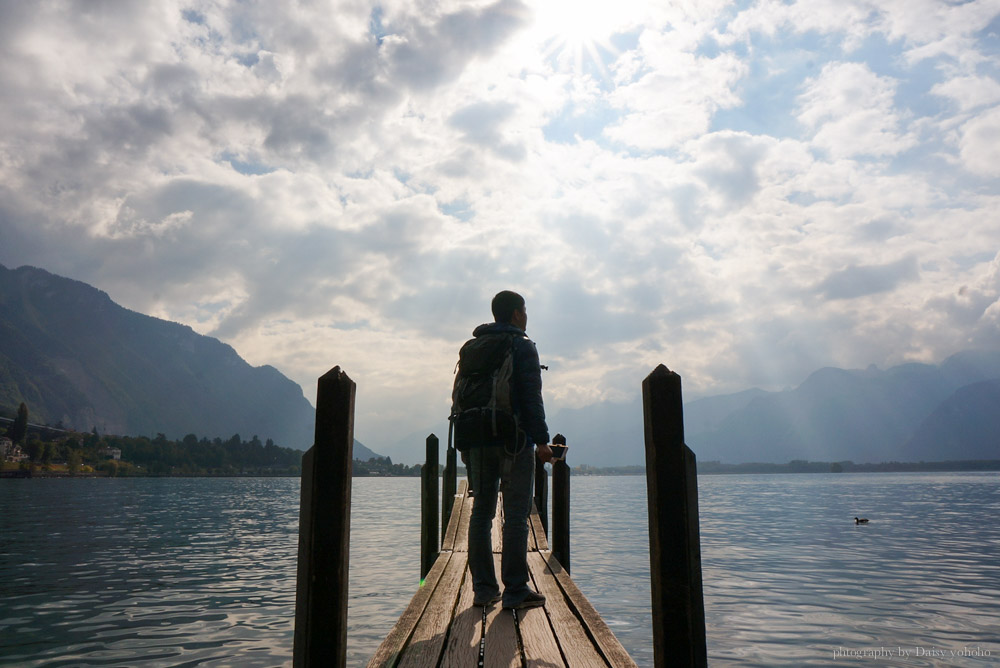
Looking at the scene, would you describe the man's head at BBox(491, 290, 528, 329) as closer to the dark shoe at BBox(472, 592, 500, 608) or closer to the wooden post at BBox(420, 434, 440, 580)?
the dark shoe at BBox(472, 592, 500, 608)

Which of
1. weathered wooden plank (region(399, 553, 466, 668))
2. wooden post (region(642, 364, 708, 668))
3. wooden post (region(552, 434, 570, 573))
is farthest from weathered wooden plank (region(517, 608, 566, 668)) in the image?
wooden post (region(552, 434, 570, 573))

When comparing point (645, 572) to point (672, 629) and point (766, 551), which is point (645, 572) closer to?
point (766, 551)

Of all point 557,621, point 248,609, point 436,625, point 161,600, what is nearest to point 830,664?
point 557,621

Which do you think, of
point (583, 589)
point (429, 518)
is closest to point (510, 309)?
point (429, 518)

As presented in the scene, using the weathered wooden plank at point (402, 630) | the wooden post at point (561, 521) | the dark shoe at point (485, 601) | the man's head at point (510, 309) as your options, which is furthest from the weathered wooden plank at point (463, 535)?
the man's head at point (510, 309)

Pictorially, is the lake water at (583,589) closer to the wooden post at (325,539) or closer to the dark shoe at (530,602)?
the dark shoe at (530,602)

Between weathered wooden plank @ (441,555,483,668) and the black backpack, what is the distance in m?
1.42

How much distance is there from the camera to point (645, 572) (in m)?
19.5

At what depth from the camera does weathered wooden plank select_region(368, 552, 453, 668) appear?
13.5 ft

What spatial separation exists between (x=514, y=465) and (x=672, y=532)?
1.98 metres

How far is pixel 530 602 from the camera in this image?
541 cm

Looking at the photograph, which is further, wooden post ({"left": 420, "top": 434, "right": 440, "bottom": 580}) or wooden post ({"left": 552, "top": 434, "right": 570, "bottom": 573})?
wooden post ({"left": 420, "top": 434, "right": 440, "bottom": 580})

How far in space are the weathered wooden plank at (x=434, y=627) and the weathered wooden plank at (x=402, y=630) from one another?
0.15ft

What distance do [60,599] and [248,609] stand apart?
198 inches
